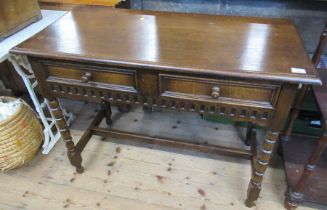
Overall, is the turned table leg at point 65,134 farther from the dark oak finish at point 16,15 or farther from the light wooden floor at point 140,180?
the dark oak finish at point 16,15

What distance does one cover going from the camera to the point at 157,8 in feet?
5.44

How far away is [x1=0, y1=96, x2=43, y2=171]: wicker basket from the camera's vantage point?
56.1 inches

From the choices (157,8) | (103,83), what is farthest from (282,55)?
(157,8)

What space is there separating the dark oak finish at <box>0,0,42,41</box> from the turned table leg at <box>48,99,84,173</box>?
0.48 meters

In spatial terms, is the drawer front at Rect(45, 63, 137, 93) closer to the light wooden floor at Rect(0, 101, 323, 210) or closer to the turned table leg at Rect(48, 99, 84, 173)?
the turned table leg at Rect(48, 99, 84, 173)

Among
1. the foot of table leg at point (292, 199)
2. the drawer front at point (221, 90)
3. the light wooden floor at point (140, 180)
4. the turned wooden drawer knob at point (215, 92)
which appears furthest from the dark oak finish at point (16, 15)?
the foot of table leg at point (292, 199)

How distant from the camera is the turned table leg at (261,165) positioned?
1051 millimetres

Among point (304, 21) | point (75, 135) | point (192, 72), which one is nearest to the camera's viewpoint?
point (192, 72)

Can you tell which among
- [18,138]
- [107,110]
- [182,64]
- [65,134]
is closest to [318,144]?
[182,64]

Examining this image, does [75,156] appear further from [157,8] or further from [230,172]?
[157,8]

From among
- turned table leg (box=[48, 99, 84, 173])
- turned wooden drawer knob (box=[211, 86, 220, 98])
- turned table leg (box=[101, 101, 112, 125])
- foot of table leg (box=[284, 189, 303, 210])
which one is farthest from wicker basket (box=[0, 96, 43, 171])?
foot of table leg (box=[284, 189, 303, 210])

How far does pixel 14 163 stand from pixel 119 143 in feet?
2.05

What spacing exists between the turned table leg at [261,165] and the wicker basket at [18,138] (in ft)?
4.17

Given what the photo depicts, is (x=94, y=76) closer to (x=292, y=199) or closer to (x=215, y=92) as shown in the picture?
(x=215, y=92)
